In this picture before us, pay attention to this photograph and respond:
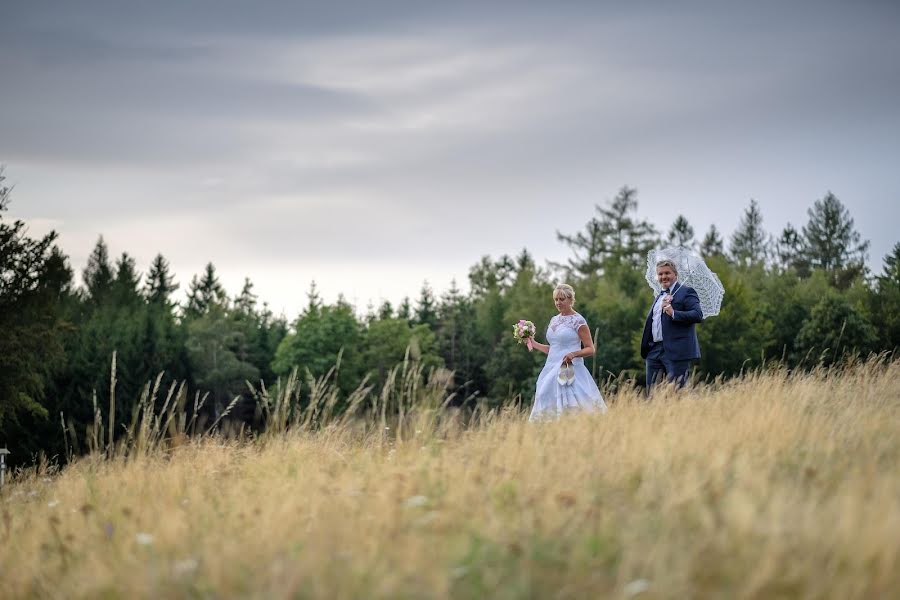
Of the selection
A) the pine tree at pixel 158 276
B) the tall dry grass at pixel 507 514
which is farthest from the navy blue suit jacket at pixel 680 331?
the pine tree at pixel 158 276

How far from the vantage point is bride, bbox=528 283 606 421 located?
413 inches

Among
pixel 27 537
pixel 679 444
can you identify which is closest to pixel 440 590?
pixel 679 444

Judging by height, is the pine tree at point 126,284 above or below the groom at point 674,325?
above

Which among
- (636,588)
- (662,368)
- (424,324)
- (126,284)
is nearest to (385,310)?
(424,324)

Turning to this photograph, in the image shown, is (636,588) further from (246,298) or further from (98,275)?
(246,298)

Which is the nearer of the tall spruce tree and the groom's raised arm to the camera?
the groom's raised arm

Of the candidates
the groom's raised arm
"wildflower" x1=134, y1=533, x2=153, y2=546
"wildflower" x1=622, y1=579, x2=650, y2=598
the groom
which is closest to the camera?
"wildflower" x1=622, y1=579, x2=650, y2=598

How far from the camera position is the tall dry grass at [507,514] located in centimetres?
357

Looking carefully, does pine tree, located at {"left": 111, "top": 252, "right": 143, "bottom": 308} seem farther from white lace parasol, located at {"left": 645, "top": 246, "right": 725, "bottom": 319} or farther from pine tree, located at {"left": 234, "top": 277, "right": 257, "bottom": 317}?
white lace parasol, located at {"left": 645, "top": 246, "right": 725, "bottom": 319}

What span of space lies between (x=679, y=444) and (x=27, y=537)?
166 inches

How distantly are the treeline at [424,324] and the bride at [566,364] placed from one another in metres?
16.6

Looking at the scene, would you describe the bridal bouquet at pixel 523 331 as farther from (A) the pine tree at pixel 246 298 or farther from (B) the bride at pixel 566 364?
(A) the pine tree at pixel 246 298

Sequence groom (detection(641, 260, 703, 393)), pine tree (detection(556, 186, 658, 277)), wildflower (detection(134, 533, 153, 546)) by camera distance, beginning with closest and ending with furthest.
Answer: wildflower (detection(134, 533, 153, 546)), groom (detection(641, 260, 703, 393)), pine tree (detection(556, 186, 658, 277))

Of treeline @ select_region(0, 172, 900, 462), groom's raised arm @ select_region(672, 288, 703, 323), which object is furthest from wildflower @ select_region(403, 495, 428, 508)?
treeline @ select_region(0, 172, 900, 462)
